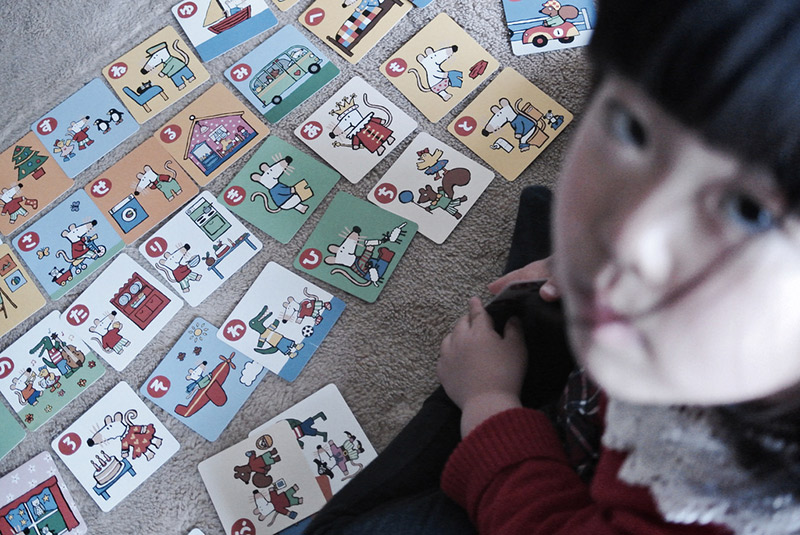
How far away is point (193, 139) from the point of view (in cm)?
90

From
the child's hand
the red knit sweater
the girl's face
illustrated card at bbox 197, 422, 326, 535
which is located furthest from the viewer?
illustrated card at bbox 197, 422, 326, 535

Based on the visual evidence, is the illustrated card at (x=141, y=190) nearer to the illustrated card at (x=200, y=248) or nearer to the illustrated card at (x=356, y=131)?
the illustrated card at (x=200, y=248)

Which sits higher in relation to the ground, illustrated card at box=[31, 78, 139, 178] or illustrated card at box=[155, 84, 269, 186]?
illustrated card at box=[31, 78, 139, 178]

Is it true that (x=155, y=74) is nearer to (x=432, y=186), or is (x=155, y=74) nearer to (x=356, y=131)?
(x=356, y=131)

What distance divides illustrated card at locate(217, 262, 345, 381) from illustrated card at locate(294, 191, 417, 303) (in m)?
0.03

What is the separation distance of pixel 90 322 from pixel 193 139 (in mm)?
298

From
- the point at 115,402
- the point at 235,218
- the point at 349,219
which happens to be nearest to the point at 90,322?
the point at 115,402

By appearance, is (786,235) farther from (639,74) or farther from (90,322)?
(90,322)

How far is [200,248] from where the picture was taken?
862 millimetres

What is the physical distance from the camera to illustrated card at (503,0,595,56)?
90 cm

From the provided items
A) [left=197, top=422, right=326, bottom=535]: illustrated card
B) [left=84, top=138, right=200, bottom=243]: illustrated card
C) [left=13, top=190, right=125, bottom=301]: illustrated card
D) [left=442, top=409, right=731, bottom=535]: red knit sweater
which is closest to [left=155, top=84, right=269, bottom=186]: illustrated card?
[left=84, top=138, right=200, bottom=243]: illustrated card

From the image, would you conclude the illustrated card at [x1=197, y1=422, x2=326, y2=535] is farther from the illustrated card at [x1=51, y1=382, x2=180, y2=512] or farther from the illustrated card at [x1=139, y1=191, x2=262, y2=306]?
the illustrated card at [x1=139, y1=191, x2=262, y2=306]

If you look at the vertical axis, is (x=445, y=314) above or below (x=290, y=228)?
below

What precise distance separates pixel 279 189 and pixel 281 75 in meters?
0.18
